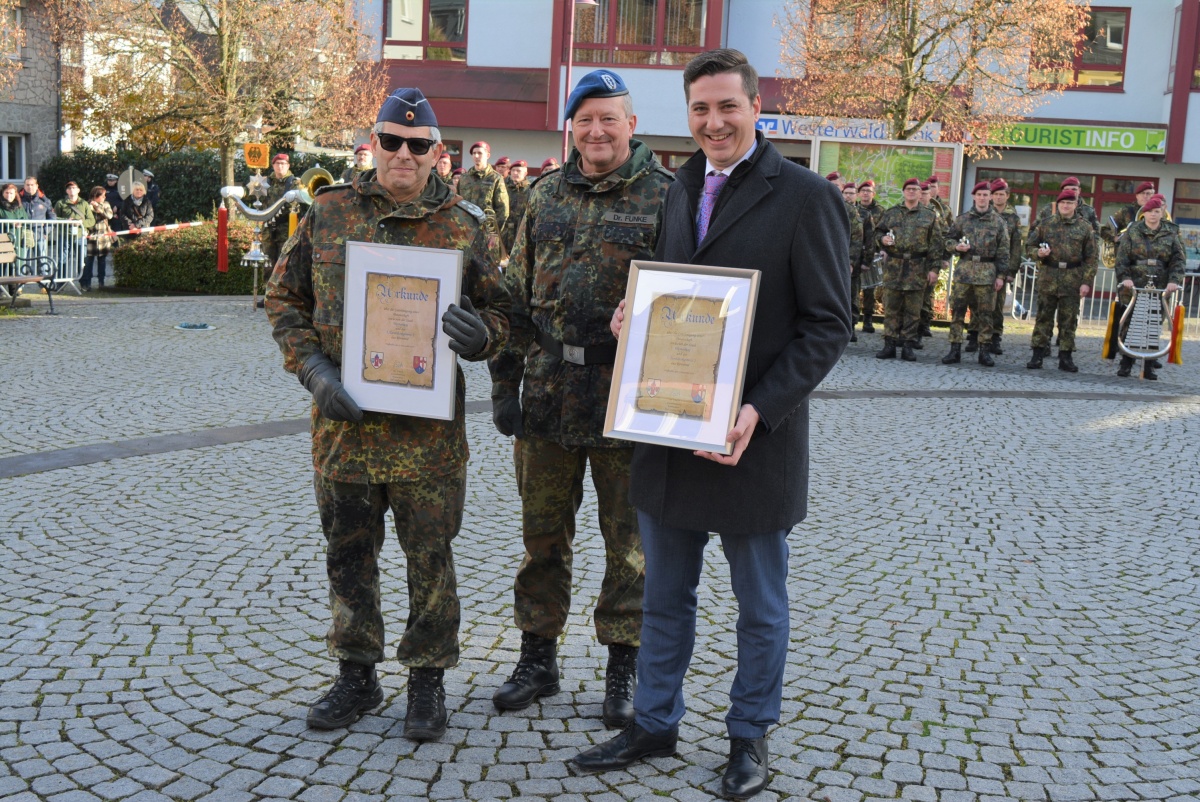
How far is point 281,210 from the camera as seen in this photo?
50.3 ft

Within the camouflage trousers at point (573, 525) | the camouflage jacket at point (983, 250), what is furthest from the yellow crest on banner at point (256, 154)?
the camouflage trousers at point (573, 525)

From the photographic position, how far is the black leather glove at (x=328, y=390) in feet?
12.6

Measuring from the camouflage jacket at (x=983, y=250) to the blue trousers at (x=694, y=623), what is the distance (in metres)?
12.4

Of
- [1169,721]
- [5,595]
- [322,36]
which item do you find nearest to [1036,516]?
[1169,721]

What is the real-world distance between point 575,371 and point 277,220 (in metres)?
12.0

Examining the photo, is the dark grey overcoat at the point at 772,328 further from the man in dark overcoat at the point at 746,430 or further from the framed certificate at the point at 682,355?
the framed certificate at the point at 682,355

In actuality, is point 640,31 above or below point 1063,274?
above

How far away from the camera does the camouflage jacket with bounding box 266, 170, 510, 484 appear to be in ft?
13.0

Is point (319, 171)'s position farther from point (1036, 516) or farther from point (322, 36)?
point (322, 36)

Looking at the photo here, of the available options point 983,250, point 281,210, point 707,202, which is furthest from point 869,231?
point 707,202

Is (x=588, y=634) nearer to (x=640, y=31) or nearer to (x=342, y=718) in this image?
(x=342, y=718)

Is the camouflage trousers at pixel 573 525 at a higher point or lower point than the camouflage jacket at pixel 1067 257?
lower

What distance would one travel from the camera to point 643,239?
412 centimetres

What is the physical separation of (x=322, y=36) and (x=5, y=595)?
929 inches
